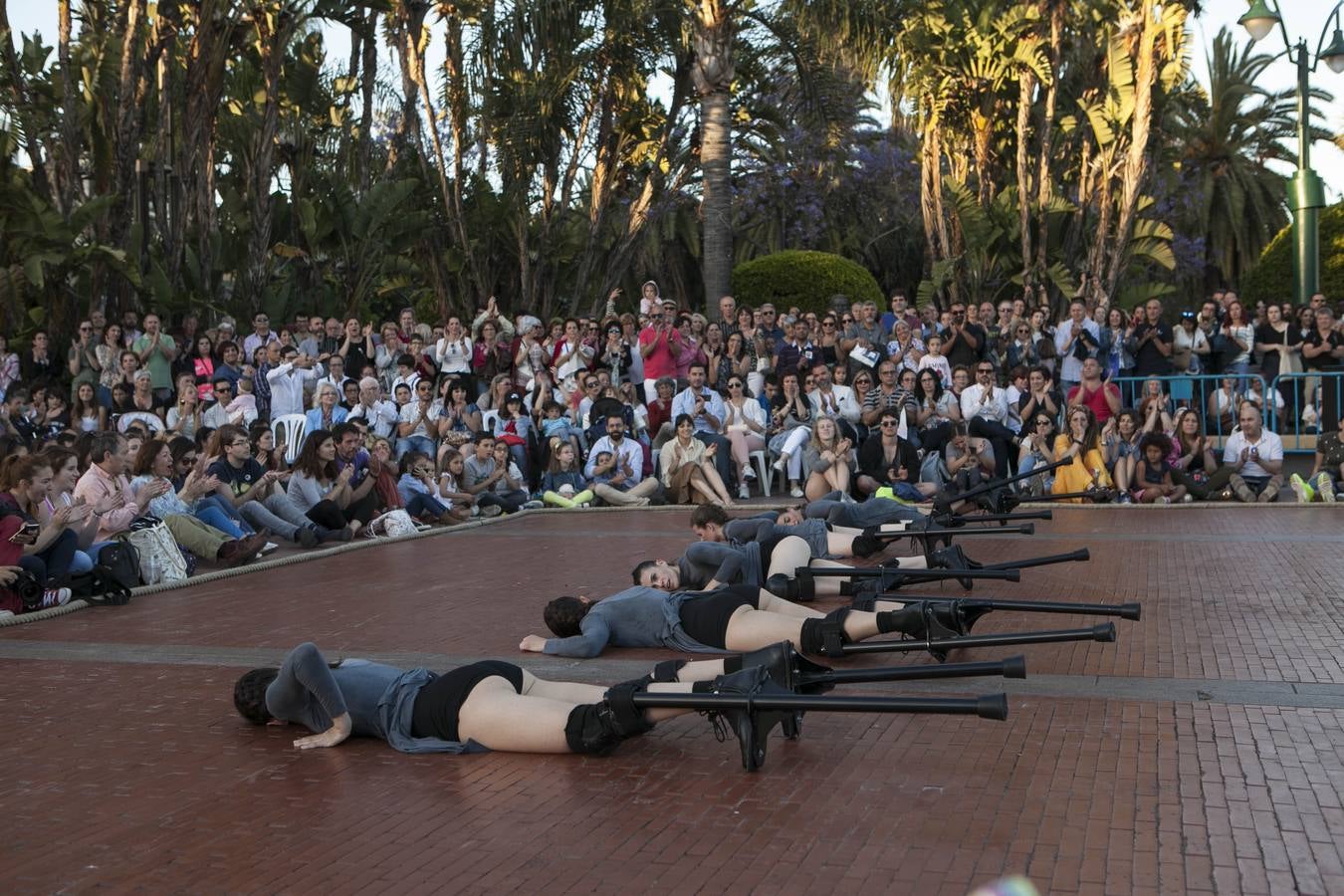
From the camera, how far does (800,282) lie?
80.3 ft

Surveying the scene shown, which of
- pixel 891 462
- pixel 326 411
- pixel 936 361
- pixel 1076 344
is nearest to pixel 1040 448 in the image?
pixel 891 462

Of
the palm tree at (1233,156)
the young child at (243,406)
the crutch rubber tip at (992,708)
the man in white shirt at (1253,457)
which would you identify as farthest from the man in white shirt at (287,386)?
the palm tree at (1233,156)

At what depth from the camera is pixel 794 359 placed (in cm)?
1723

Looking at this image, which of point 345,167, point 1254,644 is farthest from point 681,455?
point 345,167

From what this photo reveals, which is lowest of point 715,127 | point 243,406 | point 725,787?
point 725,787

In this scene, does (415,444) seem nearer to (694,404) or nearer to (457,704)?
(694,404)

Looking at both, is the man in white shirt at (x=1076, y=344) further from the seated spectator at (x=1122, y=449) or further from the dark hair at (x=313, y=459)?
the dark hair at (x=313, y=459)

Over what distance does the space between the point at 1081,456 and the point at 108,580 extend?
32.9ft

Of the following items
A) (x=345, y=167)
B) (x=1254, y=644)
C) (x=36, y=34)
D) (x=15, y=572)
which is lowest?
(x=1254, y=644)

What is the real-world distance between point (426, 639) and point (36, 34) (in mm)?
20974

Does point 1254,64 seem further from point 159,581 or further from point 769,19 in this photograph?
point 159,581

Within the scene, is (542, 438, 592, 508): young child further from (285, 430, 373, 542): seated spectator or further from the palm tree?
the palm tree

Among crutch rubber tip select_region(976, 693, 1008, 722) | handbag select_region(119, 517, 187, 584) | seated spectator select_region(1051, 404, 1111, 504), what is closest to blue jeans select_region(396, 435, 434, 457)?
handbag select_region(119, 517, 187, 584)

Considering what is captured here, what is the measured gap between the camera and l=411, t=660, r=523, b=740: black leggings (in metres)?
5.52
